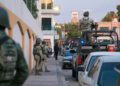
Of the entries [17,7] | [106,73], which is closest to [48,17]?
[17,7]

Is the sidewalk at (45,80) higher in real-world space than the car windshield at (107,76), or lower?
lower

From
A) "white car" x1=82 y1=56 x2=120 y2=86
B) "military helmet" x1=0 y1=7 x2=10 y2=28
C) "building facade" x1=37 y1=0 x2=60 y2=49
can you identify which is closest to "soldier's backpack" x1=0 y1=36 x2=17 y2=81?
"military helmet" x1=0 y1=7 x2=10 y2=28

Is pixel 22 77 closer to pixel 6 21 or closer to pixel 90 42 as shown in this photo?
pixel 6 21

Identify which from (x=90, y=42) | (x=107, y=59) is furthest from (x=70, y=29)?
(x=107, y=59)

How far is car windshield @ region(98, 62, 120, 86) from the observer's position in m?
9.62

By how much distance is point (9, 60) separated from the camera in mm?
5309

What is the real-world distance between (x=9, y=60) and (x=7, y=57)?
36 mm

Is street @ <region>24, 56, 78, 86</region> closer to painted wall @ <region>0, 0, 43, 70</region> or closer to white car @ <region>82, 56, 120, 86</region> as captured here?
painted wall @ <region>0, 0, 43, 70</region>

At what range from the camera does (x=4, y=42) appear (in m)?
5.28

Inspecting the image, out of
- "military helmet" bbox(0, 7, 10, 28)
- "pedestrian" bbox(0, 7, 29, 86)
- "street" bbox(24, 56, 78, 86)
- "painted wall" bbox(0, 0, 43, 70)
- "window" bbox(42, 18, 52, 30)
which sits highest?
"window" bbox(42, 18, 52, 30)

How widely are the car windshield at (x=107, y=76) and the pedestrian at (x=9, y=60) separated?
4.19m

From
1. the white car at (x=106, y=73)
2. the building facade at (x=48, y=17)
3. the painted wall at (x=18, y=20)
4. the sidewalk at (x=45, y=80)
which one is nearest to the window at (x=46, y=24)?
the building facade at (x=48, y=17)

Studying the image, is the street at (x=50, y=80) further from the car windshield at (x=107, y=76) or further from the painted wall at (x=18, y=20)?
the car windshield at (x=107, y=76)

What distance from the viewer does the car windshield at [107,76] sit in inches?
379
